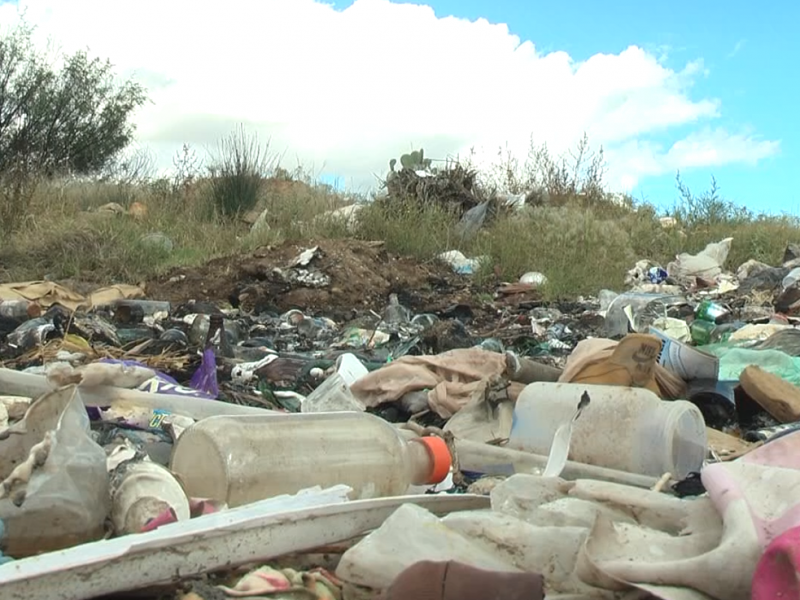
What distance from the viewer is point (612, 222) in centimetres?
995

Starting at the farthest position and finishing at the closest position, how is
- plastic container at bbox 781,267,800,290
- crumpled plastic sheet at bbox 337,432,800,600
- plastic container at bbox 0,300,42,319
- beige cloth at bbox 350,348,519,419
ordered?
plastic container at bbox 781,267,800,290 → plastic container at bbox 0,300,42,319 → beige cloth at bbox 350,348,519,419 → crumpled plastic sheet at bbox 337,432,800,600

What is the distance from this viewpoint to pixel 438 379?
293 centimetres

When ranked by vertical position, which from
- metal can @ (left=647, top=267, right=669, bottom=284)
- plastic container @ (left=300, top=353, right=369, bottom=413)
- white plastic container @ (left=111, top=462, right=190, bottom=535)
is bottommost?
plastic container @ (left=300, top=353, right=369, bottom=413)

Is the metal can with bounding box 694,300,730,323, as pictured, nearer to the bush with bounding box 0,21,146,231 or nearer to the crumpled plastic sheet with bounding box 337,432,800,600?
the crumpled plastic sheet with bounding box 337,432,800,600

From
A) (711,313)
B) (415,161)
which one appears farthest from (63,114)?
(711,313)

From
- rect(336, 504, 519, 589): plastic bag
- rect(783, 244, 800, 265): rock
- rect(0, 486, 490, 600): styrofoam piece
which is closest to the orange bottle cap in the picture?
rect(0, 486, 490, 600): styrofoam piece

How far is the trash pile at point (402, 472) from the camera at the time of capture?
114 centimetres

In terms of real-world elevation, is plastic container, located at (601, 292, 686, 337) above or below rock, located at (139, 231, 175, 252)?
below

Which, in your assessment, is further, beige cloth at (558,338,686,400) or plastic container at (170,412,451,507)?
beige cloth at (558,338,686,400)

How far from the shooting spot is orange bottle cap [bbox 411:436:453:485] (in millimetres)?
1772

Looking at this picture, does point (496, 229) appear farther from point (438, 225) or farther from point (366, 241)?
point (366, 241)

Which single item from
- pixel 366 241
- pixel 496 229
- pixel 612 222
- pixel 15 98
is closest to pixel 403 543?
A: pixel 366 241

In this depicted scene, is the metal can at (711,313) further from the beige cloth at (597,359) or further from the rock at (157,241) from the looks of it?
the rock at (157,241)

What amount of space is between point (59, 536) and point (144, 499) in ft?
0.48
